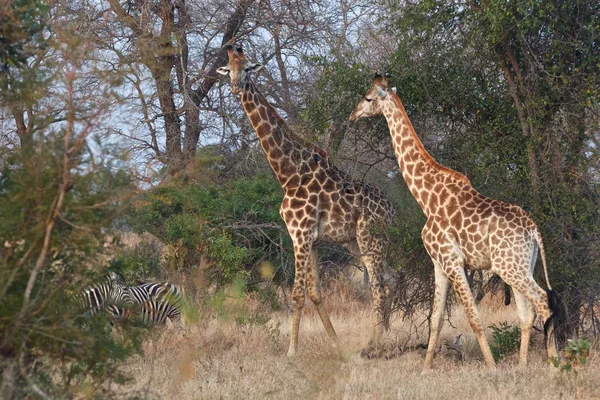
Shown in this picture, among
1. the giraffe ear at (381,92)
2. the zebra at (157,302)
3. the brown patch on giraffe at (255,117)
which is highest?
the giraffe ear at (381,92)

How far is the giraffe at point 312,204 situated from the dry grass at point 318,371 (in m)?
0.67

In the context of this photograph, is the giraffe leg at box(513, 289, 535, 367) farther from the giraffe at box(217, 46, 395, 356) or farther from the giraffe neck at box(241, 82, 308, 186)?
the giraffe neck at box(241, 82, 308, 186)

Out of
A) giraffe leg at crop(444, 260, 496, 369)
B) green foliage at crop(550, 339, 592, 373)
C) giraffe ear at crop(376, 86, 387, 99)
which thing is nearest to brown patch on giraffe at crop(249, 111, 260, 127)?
giraffe ear at crop(376, 86, 387, 99)

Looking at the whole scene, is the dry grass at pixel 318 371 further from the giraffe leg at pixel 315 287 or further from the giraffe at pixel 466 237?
the giraffe at pixel 466 237

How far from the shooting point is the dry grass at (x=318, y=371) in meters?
7.39

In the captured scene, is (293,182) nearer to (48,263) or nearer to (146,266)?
(146,266)

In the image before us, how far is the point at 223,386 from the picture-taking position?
7832 millimetres

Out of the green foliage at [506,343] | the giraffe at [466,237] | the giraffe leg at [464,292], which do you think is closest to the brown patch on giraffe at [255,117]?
the giraffe at [466,237]

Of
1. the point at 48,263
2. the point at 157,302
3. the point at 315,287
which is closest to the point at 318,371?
the point at 315,287

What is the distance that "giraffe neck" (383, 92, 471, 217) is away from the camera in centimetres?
936

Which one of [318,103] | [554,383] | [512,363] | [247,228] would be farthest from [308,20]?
[554,383]

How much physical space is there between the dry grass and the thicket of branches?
2.42 ft

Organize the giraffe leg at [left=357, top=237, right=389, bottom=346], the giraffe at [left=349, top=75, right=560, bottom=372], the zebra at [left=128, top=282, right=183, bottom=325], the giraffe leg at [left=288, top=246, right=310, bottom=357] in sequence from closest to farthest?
the giraffe at [left=349, top=75, right=560, bottom=372] < the giraffe leg at [left=288, top=246, right=310, bottom=357] < the giraffe leg at [left=357, top=237, right=389, bottom=346] < the zebra at [left=128, top=282, right=183, bottom=325]

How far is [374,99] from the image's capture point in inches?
388
